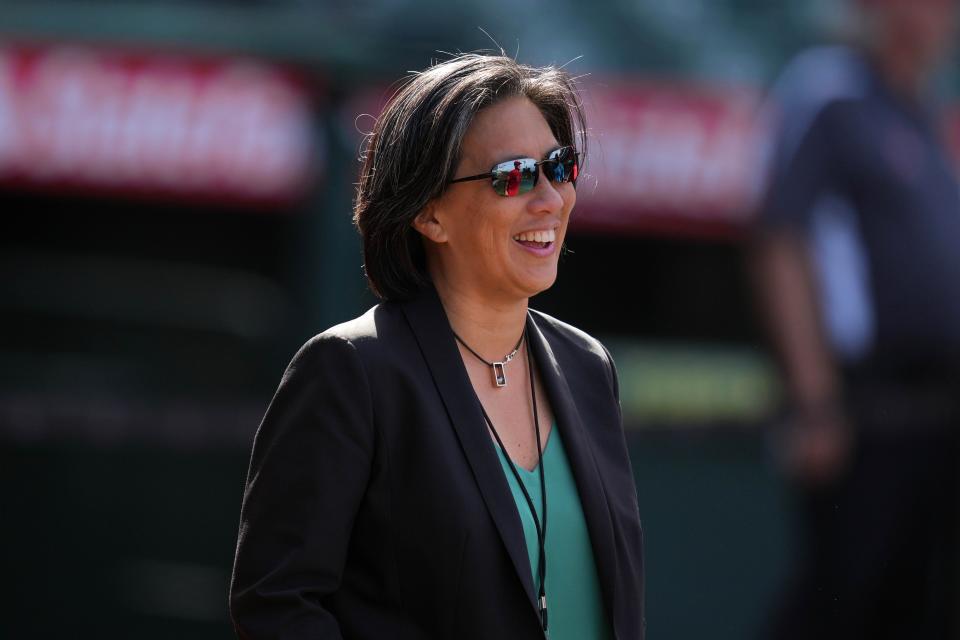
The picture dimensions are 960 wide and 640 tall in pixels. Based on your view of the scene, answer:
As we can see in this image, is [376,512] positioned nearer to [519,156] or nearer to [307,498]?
[307,498]

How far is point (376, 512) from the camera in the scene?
→ 1.73 m

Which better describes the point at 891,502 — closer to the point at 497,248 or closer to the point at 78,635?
the point at 78,635

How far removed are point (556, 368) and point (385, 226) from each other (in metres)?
0.31

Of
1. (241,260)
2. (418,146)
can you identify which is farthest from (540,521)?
(241,260)

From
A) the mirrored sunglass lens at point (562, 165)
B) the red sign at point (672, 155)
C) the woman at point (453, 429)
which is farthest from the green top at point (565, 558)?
the red sign at point (672, 155)

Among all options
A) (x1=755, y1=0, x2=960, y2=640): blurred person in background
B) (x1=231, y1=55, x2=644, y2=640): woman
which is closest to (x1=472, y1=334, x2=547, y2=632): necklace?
(x1=231, y1=55, x2=644, y2=640): woman

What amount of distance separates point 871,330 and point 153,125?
2.63 m

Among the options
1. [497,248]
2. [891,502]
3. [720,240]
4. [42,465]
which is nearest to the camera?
[497,248]

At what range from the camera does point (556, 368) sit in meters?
1.96

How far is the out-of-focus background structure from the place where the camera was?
5160mm

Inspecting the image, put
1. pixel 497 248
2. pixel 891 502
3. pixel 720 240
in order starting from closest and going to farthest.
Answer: pixel 497 248 < pixel 891 502 < pixel 720 240

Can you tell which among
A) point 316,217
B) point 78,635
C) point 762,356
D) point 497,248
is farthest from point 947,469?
point 497,248

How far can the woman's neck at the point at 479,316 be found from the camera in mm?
1892

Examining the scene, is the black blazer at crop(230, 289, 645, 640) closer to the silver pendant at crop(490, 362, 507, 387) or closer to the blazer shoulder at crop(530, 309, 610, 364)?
the silver pendant at crop(490, 362, 507, 387)
